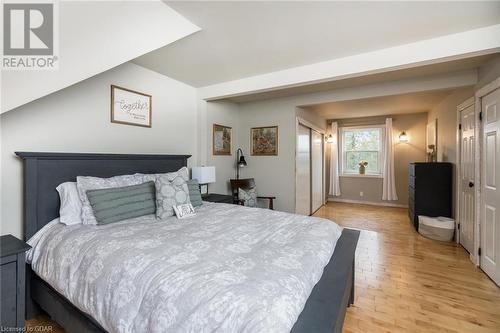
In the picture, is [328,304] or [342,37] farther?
[342,37]

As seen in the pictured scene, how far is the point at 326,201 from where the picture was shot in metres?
6.66

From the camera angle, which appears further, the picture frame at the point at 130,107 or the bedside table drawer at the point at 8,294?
the picture frame at the point at 130,107

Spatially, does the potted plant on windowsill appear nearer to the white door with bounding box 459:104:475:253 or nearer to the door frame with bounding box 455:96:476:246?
the door frame with bounding box 455:96:476:246

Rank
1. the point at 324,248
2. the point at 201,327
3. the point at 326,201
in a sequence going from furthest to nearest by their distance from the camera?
1. the point at 326,201
2. the point at 324,248
3. the point at 201,327

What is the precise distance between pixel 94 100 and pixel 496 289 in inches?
173

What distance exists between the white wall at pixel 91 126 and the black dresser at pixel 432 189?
387 centimetres

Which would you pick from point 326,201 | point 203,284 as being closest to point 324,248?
point 203,284

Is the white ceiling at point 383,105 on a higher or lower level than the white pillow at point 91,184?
higher

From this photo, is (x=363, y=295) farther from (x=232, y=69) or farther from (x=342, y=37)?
(x=232, y=69)

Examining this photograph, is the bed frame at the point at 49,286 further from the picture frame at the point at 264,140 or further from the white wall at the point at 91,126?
the picture frame at the point at 264,140

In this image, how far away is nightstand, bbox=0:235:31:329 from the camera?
4.81 feet

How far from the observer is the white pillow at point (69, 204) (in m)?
1.93

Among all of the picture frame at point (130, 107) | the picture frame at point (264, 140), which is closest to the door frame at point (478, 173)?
the picture frame at point (264, 140)

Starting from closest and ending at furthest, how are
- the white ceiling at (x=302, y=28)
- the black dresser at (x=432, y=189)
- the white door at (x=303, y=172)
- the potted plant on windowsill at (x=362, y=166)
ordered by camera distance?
the white ceiling at (x=302, y=28)
the black dresser at (x=432, y=189)
the white door at (x=303, y=172)
the potted plant on windowsill at (x=362, y=166)
